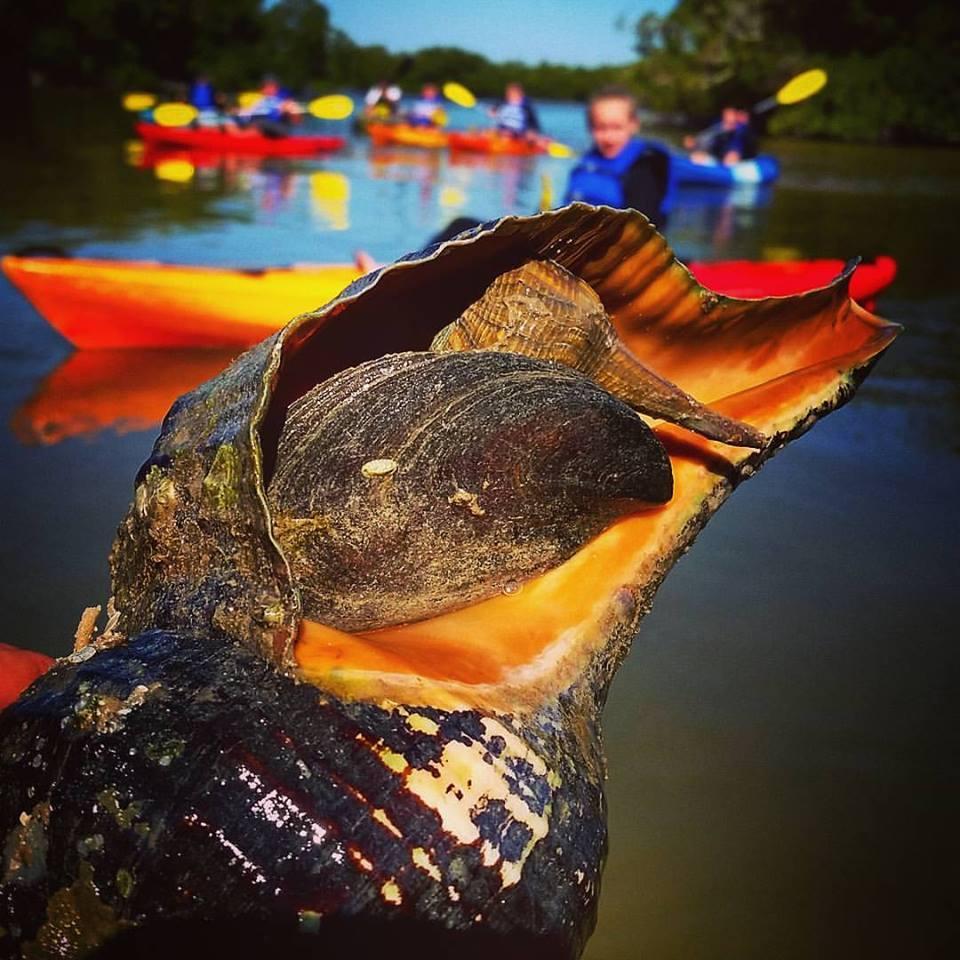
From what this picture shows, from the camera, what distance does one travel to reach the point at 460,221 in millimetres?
4508

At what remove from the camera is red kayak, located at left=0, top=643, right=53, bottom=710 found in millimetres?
1306

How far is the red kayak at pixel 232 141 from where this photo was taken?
14.9m

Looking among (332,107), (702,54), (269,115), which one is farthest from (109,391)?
(702,54)

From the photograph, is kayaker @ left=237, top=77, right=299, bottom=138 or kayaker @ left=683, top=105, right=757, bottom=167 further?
kayaker @ left=237, top=77, right=299, bottom=138

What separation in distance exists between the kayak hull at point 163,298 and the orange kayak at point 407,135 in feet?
50.4

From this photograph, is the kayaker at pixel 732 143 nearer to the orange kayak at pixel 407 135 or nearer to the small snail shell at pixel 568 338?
the orange kayak at pixel 407 135

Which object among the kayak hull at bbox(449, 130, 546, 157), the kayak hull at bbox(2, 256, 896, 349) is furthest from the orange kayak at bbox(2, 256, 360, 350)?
the kayak hull at bbox(449, 130, 546, 157)

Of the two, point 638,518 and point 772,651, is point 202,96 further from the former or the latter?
point 638,518

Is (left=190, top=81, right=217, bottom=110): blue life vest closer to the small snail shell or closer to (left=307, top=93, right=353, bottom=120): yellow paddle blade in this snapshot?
(left=307, top=93, right=353, bottom=120): yellow paddle blade

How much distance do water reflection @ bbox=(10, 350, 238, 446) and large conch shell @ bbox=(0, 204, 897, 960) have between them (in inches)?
97.9

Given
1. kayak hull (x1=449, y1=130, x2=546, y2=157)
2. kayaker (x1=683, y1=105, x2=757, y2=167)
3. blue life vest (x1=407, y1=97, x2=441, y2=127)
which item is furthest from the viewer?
blue life vest (x1=407, y1=97, x2=441, y2=127)

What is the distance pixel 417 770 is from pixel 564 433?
0.58 meters

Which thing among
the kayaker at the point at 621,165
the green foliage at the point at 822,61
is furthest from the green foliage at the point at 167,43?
the kayaker at the point at 621,165

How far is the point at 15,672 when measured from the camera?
1.33m
